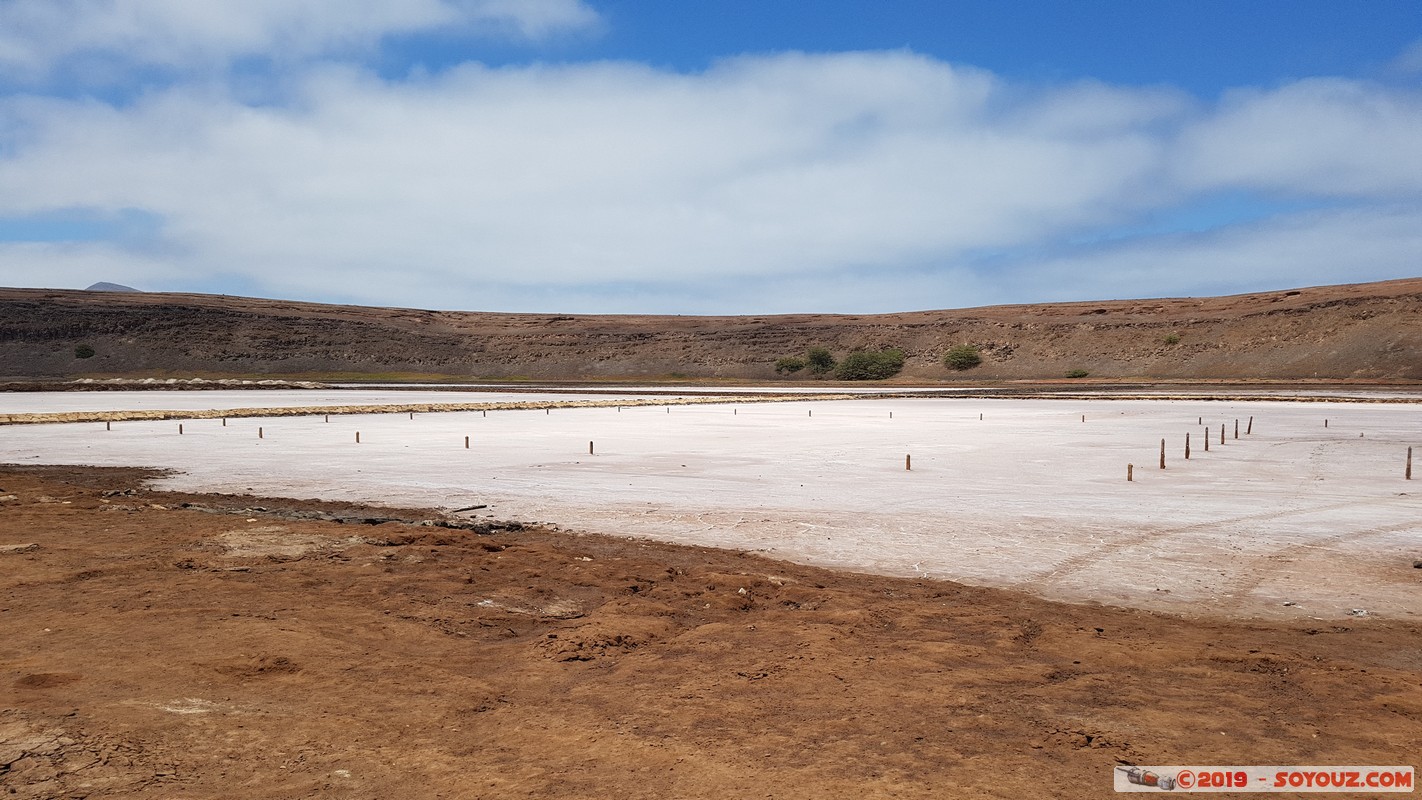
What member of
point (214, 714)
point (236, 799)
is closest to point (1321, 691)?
point (236, 799)

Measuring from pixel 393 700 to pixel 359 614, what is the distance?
2.43 meters

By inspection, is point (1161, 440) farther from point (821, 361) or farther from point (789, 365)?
point (789, 365)

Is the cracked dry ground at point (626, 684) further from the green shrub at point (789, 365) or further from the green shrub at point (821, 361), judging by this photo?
the green shrub at point (789, 365)

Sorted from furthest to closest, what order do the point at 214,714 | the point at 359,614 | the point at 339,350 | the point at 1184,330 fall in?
the point at 339,350 < the point at 1184,330 < the point at 359,614 < the point at 214,714

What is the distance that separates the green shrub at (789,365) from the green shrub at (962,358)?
2003 cm

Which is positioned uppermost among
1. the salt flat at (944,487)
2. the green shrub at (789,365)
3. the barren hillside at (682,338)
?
the barren hillside at (682,338)

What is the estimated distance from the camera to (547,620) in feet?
29.9

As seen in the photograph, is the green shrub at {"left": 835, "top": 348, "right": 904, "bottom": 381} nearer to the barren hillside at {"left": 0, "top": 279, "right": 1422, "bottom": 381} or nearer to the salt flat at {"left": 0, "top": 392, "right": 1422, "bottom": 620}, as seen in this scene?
the barren hillside at {"left": 0, "top": 279, "right": 1422, "bottom": 381}

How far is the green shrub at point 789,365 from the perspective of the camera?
134125 millimetres

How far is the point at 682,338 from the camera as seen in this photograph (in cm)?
15875

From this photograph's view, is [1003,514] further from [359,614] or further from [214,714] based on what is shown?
[214,714]
